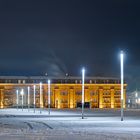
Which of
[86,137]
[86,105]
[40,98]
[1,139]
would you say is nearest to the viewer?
[1,139]

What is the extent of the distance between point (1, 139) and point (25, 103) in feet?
567

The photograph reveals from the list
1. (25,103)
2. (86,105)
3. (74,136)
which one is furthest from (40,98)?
(74,136)

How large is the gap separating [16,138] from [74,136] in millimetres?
3411

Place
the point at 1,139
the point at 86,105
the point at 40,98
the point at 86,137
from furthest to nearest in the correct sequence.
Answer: the point at 40,98 < the point at 86,105 < the point at 86,137 < the point at 1,139

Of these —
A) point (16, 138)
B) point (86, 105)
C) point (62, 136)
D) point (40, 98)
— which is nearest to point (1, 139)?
point (16, 138)

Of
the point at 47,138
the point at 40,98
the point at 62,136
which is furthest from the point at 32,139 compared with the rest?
the point at 40,98

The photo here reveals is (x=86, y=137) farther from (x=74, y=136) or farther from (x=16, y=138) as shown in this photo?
(x=16, y=138)

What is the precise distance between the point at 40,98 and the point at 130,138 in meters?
167

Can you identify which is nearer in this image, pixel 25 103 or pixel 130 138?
pixel 130 138

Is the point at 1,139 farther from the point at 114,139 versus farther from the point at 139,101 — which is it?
the point at 139,101

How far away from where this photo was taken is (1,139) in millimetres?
27656

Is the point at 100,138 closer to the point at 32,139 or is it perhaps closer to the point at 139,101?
the point at 32,139

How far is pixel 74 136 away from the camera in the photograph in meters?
30.5

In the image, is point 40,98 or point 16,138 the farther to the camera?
point 40,98
